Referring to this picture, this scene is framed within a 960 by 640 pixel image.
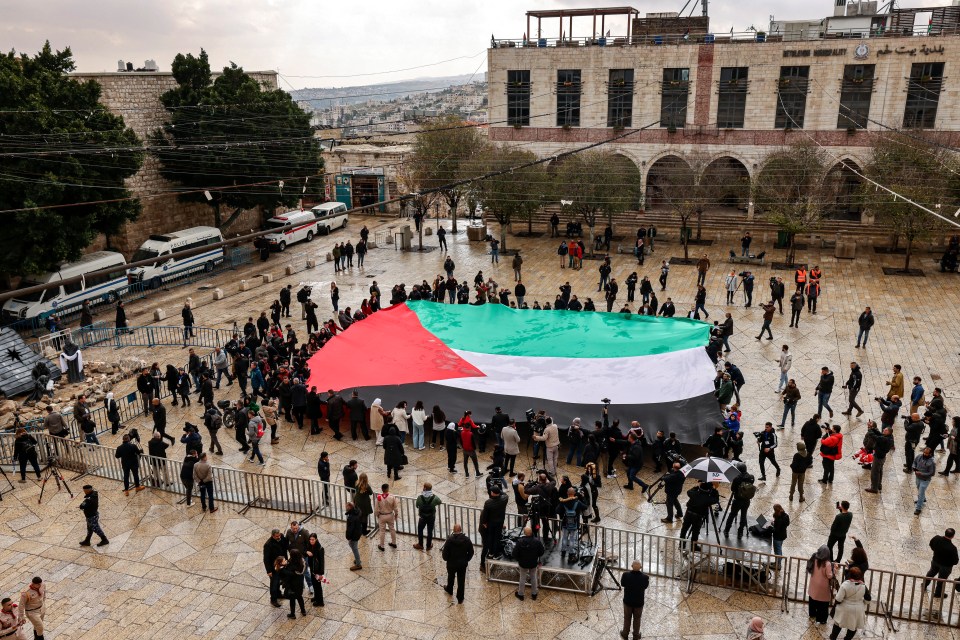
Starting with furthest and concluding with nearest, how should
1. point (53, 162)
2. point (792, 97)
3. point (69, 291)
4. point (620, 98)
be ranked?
point (620, 98) < point (792, 97) < point (69, 291) < point (53, 162)

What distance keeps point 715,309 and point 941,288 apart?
9.44m

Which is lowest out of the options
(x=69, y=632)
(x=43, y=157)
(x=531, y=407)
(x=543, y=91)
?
(x=69, y=632)

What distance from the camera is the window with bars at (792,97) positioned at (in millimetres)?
36750

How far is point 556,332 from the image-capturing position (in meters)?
21.0

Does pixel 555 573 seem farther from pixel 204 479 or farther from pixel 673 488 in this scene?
pixel 204 479

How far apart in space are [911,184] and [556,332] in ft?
65.3

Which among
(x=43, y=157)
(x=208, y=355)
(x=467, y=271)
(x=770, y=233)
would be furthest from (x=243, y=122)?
(x=770, y=233)

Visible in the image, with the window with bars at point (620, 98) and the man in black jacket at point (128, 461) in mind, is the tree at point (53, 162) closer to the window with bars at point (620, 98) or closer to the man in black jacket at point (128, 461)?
the man in black jacket at point (128, 461)

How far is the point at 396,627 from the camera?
11.1 meters

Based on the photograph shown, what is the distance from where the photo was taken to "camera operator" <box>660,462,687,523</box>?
1333 cm

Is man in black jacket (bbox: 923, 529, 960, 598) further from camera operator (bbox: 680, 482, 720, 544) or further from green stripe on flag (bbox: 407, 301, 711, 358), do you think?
green stripe on flag (bbox: 407, 301, 711, 358)

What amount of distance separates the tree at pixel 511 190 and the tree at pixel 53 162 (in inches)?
597

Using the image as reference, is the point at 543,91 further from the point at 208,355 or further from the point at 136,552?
the point at 136,552

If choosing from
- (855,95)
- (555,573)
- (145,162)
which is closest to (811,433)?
(555,573)
